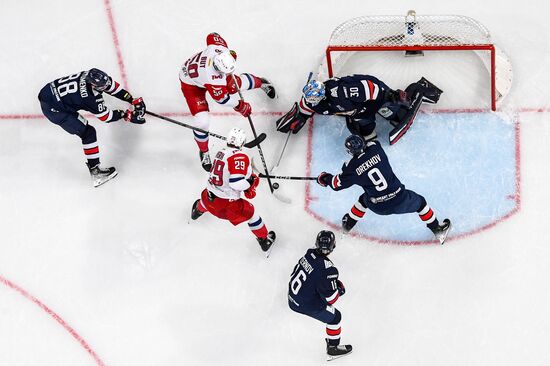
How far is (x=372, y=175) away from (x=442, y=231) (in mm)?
801

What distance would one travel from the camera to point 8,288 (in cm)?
671

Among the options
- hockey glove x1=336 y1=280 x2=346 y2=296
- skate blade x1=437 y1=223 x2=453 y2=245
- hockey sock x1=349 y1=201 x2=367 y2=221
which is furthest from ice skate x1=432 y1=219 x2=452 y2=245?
hockey glove x1=336 y1=280 x2=346 y2=296

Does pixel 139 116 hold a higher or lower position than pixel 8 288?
higher

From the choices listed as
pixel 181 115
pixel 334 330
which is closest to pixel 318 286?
pixel 334 330

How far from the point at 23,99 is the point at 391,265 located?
9.88ft

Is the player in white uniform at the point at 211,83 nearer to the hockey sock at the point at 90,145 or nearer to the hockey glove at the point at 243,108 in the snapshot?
the hockey glove at the point at 243,108

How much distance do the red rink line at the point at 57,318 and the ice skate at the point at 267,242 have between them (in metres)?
1.33

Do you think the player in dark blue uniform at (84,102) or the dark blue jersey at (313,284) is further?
the player in dark blue uniform at (84,102)

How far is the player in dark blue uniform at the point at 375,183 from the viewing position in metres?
5.91

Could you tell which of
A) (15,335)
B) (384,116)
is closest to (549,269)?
(384,116)

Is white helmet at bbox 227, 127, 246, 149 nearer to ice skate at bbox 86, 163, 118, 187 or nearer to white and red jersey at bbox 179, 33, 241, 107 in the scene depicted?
white and red jersey at bbox 179, 33, 241, 107

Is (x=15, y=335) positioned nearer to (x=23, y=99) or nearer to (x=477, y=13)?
(x=23, y=99)

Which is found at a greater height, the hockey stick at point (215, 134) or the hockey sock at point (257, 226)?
the hockey stick at point (215, 134)

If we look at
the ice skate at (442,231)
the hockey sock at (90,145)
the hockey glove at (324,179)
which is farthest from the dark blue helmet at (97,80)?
the ice skate at (442,231)
